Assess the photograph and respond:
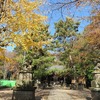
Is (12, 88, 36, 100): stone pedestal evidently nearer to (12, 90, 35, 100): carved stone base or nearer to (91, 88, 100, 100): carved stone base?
(12, 90, 35, 100): carved stone base

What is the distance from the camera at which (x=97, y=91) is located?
11.5 m

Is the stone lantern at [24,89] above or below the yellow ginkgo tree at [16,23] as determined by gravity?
below

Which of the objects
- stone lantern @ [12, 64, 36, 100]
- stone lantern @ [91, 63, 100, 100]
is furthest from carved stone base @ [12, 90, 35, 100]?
stone lantern @ [91, 63, 100, 100]

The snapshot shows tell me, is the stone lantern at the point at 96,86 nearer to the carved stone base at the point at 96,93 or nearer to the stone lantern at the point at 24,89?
the carved stone base at the point at 96,93

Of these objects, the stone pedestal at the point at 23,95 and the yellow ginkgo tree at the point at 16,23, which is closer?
the yellow ginkgo tree at the point at 16,23

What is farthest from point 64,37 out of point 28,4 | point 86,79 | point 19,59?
point 28,4

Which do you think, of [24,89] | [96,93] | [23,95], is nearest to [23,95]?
[23,95]

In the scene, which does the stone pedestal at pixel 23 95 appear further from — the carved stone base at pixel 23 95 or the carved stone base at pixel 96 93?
the carved stone base at pixel 96 93

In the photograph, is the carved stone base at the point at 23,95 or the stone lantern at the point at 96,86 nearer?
the stone lantern at the point at 96,86

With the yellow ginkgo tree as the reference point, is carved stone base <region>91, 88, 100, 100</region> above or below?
below

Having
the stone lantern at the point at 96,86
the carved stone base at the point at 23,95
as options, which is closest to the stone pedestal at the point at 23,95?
the carved stone base at the point at 23,95

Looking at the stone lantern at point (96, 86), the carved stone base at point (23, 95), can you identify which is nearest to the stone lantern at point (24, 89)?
the carved stone base at point (23, 95)

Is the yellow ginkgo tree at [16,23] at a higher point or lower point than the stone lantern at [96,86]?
higher

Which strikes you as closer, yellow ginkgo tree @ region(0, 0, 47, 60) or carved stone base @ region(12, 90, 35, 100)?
yellow ginkgo tree @ region(0, 0, 47, 60)
